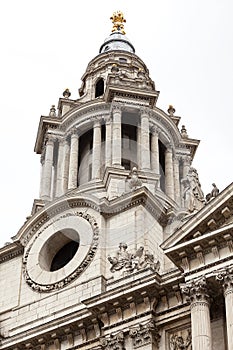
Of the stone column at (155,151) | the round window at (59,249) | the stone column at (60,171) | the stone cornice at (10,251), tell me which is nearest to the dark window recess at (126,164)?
the stone column at (155,151)

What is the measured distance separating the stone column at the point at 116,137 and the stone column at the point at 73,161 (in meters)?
2.00

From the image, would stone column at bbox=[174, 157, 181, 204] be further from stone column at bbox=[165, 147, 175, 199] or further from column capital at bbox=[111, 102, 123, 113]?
column capital at bbox=[111, 102, 123, 113]

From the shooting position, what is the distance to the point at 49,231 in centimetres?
3131

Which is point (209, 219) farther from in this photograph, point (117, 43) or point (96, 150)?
point (117, 43)

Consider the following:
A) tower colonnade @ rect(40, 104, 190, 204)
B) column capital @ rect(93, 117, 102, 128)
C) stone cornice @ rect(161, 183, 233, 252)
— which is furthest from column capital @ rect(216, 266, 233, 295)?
column capital @ rect(93, 117, 102, 128)

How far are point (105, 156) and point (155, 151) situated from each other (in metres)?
2.19

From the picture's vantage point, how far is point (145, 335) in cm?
2494

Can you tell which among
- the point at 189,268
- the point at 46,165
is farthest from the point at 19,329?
the point at 46,165

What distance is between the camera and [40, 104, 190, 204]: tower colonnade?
115 feet

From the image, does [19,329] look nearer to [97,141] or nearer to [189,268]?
[189,268]

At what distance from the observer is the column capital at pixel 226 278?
2306 cm

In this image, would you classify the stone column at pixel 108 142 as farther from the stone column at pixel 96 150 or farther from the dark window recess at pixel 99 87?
the dark window recess at pixel 99 87

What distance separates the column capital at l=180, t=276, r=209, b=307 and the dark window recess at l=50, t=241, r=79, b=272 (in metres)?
8.23

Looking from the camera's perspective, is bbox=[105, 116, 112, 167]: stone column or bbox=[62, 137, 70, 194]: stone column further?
bbox=[62, 137, 70, 194]: stone column
